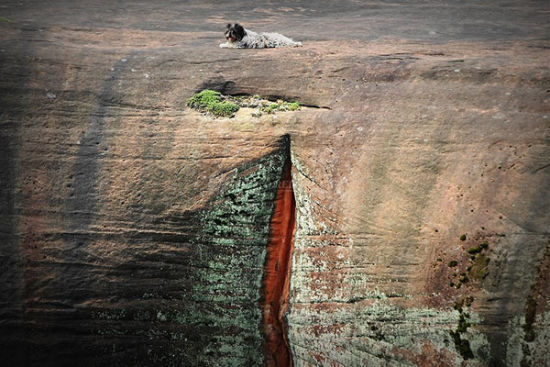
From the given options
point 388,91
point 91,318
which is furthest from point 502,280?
point 91,318

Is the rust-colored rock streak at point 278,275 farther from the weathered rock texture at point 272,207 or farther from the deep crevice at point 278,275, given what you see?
the weathered rock texture at point 272,207

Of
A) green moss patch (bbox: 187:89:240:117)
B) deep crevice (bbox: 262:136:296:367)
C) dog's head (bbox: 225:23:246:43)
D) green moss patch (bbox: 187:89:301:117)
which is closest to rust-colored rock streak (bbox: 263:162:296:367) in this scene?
deep crevice (bbox: 262:136:296:367)

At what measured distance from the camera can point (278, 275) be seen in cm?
555

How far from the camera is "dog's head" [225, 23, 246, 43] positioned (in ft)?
22.0

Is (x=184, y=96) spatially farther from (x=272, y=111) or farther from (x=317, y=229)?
(x=317, y=229)

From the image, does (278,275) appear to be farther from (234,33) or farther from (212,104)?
(234,33)

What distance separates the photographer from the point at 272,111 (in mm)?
5531

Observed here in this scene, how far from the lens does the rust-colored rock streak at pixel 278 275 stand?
18.0 ft

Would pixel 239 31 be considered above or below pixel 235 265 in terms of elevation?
above

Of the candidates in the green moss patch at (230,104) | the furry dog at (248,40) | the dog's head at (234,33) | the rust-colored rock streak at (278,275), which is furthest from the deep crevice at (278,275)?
the dog's head at (234,33)

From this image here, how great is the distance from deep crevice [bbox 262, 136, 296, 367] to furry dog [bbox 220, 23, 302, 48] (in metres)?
2.70

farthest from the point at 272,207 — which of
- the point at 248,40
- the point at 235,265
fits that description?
the point at 248,40

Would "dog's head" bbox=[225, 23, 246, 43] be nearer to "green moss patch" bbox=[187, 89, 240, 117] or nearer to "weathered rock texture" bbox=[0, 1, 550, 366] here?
"weathered rock texture" bbox=[0, 1, 550, 366]

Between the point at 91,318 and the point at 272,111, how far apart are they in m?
3.39
